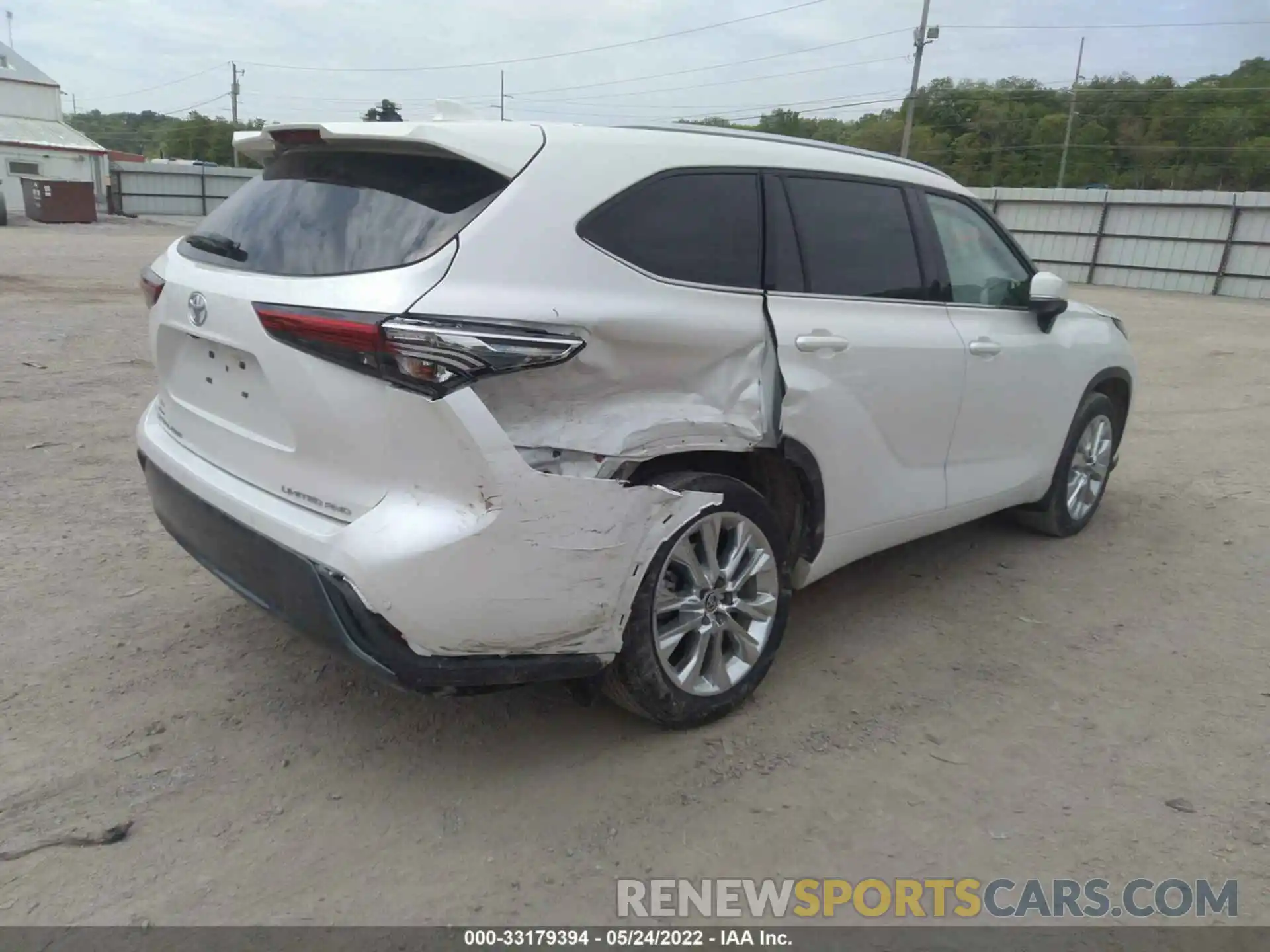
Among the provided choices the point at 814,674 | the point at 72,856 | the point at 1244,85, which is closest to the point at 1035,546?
the point at 814,674

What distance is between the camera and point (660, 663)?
286 cm

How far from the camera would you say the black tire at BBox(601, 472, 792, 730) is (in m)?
2.78

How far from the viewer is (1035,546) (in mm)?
4957

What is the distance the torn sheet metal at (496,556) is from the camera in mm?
2363

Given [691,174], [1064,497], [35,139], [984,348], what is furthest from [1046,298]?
[35,139]

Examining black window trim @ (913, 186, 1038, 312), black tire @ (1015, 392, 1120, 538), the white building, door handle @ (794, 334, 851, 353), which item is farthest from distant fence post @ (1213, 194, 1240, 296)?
the white building

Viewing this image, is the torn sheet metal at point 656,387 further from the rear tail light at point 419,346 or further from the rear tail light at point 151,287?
the rear tail light at point 151,287

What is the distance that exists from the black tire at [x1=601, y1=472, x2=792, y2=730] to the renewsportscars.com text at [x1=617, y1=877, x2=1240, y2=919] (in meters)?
0.59

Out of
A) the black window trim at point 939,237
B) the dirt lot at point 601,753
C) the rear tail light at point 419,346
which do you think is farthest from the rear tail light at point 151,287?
the black window trim at point 939,237

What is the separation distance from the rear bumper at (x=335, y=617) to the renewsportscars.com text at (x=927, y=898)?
1.97ft

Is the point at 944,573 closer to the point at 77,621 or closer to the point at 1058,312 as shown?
the point at 1058,312

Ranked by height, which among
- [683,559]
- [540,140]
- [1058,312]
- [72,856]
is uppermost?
[540,140]

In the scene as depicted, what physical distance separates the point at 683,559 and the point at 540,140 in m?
1.28

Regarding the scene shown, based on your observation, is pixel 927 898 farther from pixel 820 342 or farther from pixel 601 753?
pixel 820 342
